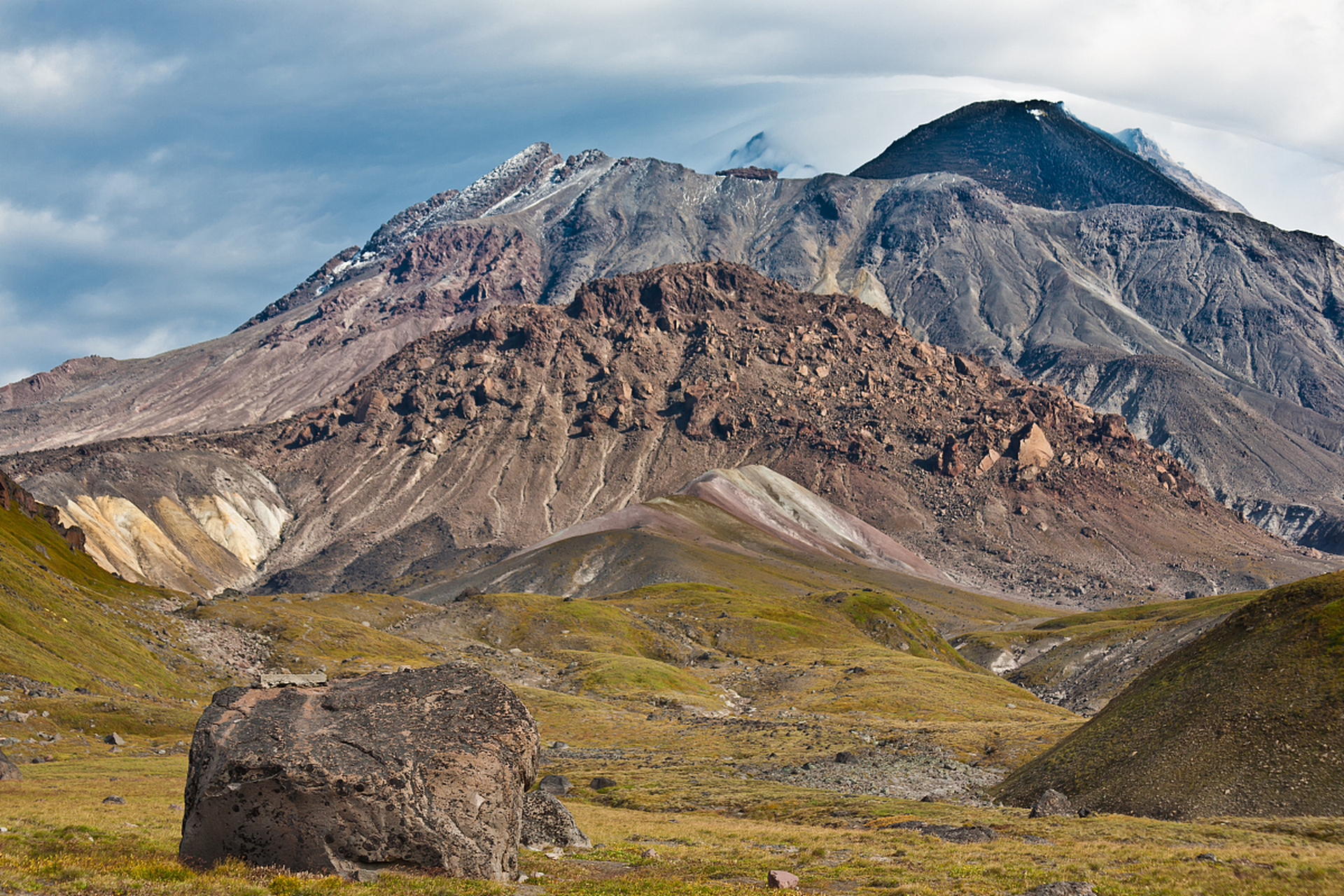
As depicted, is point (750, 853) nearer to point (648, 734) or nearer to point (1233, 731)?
point (1233, 731)

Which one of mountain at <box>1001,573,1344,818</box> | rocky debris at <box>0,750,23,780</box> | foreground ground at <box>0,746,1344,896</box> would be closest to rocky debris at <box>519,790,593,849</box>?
foreground ground at <box>0,746,1344,896</box>

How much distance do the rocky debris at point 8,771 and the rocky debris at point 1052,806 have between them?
49281 millimetres

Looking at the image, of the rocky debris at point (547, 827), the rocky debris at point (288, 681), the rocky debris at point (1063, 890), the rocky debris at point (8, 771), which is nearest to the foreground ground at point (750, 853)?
the rocky debris at point (1063, 890)

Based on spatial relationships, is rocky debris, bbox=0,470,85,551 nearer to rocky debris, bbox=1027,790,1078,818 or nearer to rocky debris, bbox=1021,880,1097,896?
rocky debris, bbox=1027,790,1078,818

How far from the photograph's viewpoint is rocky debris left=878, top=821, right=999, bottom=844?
38562mm

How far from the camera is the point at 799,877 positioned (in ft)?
93.5

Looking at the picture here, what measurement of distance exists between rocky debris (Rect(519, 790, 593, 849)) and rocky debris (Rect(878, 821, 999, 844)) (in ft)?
51.3

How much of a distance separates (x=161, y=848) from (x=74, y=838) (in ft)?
8.23

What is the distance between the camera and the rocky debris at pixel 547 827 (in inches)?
1302

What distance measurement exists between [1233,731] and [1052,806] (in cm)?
948

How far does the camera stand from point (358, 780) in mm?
24547

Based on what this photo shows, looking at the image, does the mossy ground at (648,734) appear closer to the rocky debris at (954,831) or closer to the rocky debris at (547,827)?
the rocky debris at (954,831)

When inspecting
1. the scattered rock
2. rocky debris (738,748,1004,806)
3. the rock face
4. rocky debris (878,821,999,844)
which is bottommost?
rocky debris (738,748,1004,806)

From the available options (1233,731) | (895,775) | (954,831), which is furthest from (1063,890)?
(895,775)
